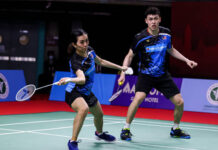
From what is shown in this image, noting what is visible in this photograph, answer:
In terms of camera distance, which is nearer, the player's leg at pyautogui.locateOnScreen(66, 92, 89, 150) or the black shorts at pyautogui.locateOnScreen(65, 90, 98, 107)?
the player's leg at pyautogui.locateOnScreen(66, 92, 89, 150)

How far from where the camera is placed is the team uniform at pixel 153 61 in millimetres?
6777

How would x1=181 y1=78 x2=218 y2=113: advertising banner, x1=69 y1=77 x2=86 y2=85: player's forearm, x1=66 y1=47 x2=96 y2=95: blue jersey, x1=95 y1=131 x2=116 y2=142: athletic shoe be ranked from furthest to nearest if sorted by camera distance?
x1=181 y1=78 x2=218 y2=113: advertising banner < x1=95 y1=131 x2=116 y2=142: athletic shoe < x1=66 y1=47 x2=96 y2=95: blue jersey < x1=69 y1=77 x2=86 y2=85: player's forearm

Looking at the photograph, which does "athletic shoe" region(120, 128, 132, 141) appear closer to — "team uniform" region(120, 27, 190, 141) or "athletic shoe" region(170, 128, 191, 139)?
"team uniform" region(120, 27, 190, 141)

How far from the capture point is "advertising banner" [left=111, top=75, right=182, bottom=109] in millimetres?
11766

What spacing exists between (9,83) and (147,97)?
370cm

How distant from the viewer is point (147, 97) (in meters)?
12.0

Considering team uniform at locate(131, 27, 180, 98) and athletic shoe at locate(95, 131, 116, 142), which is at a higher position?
team uniform at locate(131, 27, 180, 98)

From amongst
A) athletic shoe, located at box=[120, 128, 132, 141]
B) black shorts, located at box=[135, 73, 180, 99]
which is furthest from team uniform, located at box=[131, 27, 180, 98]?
athletic shoe, located at box=[120, 128, 132, 141]

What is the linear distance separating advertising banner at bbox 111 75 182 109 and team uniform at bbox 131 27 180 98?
191 inches

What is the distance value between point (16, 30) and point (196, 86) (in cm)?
837

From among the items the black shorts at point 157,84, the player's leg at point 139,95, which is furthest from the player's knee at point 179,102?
the player's leg at point 139,95

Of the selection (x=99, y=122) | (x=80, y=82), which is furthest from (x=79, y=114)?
(x=99, y=122)

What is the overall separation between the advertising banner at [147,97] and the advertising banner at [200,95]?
0.27 meters

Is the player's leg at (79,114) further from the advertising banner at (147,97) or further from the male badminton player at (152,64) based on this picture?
the advertising banner at (147,97)
